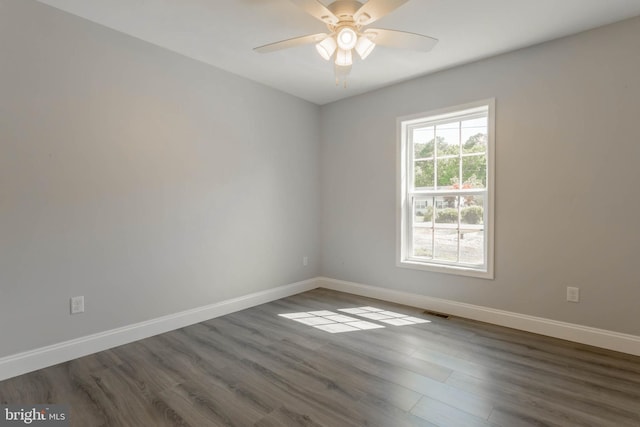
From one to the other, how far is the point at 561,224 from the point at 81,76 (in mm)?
4036

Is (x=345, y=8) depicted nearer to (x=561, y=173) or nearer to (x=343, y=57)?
(x=343, y=57)

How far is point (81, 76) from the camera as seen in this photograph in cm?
231

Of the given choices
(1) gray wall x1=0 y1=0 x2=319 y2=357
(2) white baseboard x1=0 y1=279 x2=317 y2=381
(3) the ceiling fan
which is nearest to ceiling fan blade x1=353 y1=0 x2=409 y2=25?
(3) the ceiling fan

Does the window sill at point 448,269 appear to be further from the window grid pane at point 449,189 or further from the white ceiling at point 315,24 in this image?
the white ceiling at point 315,24

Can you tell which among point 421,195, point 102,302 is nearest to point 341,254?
point 421,195

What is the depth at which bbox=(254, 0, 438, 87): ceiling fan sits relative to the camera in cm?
173

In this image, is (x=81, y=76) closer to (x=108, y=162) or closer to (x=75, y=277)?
(x=108, y=162)

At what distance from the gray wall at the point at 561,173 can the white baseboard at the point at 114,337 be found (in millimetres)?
1946

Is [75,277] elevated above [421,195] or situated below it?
below

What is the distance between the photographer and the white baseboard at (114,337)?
6.72 feet

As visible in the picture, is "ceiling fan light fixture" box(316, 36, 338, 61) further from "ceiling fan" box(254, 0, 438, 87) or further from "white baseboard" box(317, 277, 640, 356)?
"white baseboard" box(317, 277, 640, 356)

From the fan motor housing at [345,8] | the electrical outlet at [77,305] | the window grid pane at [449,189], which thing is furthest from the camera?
the window grid pane at [449,189]

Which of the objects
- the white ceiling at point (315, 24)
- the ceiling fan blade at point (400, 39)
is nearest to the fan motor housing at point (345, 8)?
the ceiling fan blade at point (400, 39)

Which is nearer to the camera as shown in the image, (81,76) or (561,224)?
(81,76)
